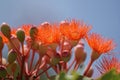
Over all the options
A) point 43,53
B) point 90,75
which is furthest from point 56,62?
point 90,75

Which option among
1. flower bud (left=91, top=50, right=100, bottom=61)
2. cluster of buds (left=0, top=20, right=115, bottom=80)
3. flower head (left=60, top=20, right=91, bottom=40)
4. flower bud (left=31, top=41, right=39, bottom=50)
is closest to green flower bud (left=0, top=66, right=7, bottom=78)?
cluster of buds (left=0, top=20, right=115, bottom=80)

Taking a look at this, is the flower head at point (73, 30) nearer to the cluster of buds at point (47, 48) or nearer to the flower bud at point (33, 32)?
the cluster of buds at point (47, 48)

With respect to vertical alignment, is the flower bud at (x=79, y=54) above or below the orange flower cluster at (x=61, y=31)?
below

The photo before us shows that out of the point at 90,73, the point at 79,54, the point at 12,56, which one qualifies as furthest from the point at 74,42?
the point at 12,56

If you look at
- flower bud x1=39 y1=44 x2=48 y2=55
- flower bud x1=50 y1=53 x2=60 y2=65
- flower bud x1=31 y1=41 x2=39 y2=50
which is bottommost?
flower bud x1=50 y1=53 x2=60 y2=65

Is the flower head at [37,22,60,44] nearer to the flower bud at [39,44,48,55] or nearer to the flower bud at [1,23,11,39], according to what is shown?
the flower bud at [39,44,48,55]

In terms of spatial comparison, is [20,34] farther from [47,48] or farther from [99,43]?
[99,43]

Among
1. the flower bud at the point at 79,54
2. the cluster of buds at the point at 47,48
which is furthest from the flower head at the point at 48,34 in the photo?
the flower bud at the point at 79,54
